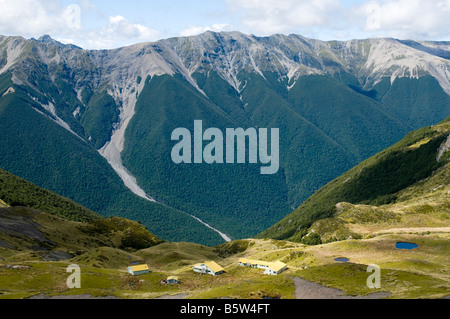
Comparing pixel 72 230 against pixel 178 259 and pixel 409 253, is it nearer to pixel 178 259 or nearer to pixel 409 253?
pixel 178 259

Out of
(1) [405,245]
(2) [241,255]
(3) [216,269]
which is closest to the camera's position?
(3) [216,269]

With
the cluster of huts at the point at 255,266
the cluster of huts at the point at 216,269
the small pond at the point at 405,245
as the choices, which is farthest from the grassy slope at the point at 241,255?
the cluster of huts at the point at 216,269

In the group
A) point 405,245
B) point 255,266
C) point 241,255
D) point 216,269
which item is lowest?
point 241,255

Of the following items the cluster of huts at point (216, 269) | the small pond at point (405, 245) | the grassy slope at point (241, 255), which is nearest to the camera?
the grassy slope at point (241, 255)

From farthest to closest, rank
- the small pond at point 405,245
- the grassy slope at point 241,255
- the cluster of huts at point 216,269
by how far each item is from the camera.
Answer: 1. the small pond at point 405,245
2. the cluster of huts at point 216,269
3. the grassy slope at point 241,255

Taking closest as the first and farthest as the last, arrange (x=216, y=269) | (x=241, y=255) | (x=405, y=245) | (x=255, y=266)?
(x=216, y=269)
(x=405, y=245)
(x=255, y=266)
(x=241, y=255)

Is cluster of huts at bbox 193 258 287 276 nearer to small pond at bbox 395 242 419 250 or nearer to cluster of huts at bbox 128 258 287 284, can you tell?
cluster of huts at bbox 128 258 287 284

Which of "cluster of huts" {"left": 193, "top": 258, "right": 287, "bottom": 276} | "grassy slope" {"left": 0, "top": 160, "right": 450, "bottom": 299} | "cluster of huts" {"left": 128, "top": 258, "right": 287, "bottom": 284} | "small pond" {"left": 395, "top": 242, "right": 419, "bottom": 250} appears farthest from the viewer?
"small pond" {"left": 395, "top": 242, "right": 419, "bottom": 250}

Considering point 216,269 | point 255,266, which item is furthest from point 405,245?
point 216,269

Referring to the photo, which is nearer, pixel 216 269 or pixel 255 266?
pixel 216 269

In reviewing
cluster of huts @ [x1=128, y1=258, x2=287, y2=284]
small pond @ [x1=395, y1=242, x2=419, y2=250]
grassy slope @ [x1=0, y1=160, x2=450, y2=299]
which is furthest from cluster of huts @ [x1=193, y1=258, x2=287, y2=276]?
small pond @ [x1=395, y1=242, x2=419, y2=250]

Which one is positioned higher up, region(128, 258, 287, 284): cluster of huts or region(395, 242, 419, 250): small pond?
region(395, 242, 419, 250): small pond

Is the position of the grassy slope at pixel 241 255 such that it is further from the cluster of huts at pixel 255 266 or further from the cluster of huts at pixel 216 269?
the cluster of huts at pixel 216 269

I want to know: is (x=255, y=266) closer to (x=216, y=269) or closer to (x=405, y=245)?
(x=216, y=269)
